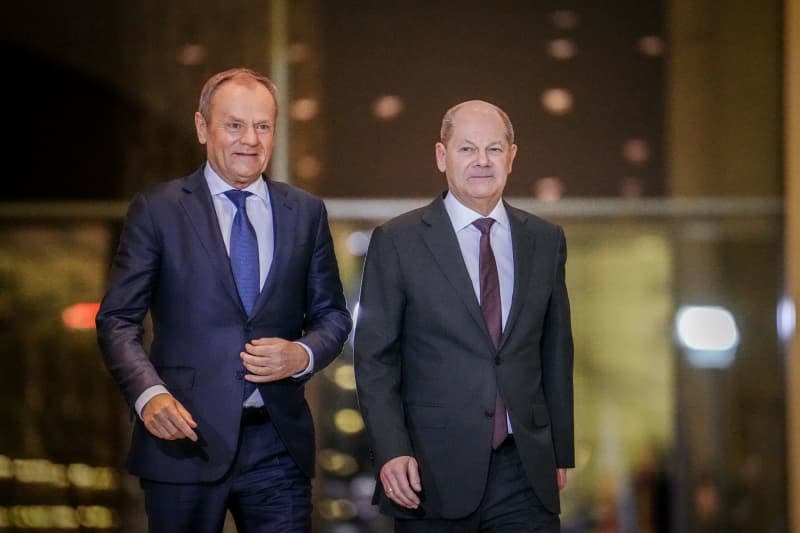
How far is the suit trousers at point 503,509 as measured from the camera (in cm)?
307

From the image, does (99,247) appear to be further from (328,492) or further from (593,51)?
(593,51)

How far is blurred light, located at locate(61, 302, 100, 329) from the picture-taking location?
5898mm

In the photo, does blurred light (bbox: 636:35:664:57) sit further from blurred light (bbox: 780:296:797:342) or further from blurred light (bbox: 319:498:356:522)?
blurred light (bbox: 319:498:356:522)

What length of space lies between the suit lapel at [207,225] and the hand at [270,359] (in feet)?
0.46

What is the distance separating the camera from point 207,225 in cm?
312

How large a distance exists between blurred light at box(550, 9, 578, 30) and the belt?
327 centimetres

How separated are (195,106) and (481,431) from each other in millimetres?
3234

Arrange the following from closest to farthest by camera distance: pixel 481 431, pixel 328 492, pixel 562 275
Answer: pixel 481 431
pixel 562 275
pixel 328 492

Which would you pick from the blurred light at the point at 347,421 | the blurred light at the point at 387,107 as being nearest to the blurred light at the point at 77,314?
the blurred light at the point at 347,421

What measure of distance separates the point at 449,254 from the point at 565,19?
2.96m

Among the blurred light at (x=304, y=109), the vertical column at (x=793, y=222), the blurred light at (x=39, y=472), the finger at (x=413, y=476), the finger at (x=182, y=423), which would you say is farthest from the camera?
the blurred light at (x=39, y=472)

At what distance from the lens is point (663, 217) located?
576 cm

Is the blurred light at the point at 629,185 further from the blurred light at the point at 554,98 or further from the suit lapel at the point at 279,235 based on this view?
the suit lapel at the point at 279,235

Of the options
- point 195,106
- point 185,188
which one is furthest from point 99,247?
point 185,188
